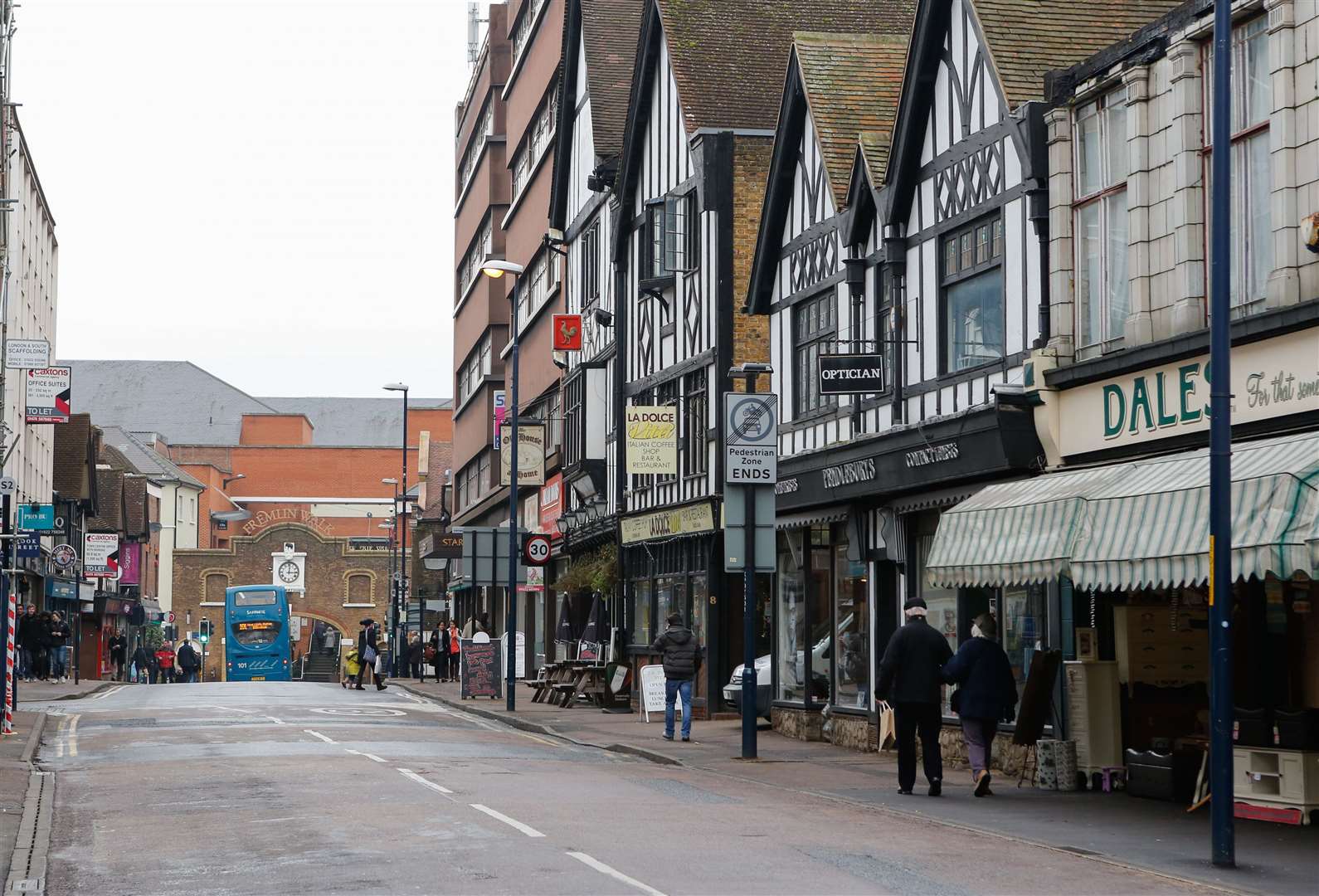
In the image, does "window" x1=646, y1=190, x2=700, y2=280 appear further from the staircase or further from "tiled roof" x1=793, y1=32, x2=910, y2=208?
the staircase

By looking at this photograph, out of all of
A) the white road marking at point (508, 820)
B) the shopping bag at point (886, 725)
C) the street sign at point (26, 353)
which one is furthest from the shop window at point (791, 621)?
the street sign at point (26, 353)

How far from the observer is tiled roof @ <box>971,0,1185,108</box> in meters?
19.5

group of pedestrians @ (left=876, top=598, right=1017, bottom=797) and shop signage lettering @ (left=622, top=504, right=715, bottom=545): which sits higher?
shop signage lettering @ (left=622, top=504, right=715, bottom=545)

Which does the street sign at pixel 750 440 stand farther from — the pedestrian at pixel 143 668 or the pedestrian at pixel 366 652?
the pedestrian at pixel 143 668

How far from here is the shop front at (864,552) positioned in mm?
19219

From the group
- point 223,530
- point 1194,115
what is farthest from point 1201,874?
point 223,530

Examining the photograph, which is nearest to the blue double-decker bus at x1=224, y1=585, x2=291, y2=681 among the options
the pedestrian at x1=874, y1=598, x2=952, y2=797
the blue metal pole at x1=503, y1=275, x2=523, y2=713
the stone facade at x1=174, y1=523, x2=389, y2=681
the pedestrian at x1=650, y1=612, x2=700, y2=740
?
the stone facade at x1=174, y1=523, x2=389, y2=681

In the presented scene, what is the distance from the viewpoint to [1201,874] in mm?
11641

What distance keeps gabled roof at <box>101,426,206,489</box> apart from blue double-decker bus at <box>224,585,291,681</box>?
3063 centimetres

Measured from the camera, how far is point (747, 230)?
31.2m

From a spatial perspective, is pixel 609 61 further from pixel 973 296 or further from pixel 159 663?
pixel 159 663

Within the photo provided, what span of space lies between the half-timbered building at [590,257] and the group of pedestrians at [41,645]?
39.7 ft

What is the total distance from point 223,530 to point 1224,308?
105970 millimetres

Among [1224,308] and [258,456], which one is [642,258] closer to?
[1224,308]
